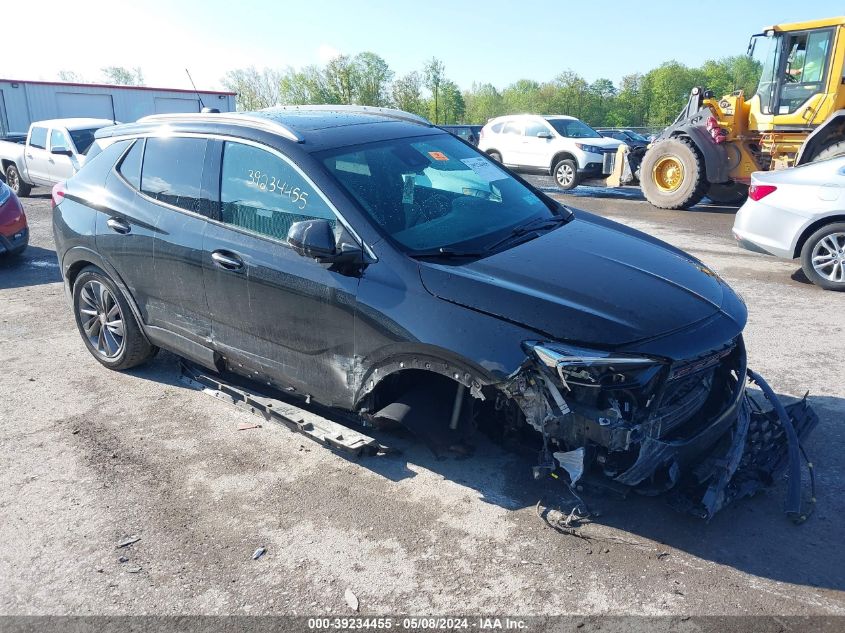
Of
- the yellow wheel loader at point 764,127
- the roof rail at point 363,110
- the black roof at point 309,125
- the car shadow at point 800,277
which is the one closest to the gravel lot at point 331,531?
the black roof at point 309,125

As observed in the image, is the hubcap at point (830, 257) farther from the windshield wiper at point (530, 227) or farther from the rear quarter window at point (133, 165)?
the rear quarter window at point (133, 165)

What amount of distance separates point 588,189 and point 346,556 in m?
16.1

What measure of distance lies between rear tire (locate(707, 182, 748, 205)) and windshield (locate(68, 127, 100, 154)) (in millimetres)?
12763

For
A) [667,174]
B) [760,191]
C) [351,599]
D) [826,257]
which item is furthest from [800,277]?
[351,599]

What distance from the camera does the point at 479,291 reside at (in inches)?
126

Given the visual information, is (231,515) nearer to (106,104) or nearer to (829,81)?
(829,81)

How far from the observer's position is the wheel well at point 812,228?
23.1 feet

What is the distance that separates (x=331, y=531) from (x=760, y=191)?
6270 millimetres

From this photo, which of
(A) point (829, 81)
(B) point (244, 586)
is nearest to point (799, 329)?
(B) point (244, 586)

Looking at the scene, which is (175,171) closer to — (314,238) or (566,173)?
(314,238)

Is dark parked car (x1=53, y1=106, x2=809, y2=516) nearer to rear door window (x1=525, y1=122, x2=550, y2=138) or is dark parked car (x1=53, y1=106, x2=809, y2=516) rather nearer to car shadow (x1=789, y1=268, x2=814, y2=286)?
car shadow (x1=789, y1=268, x2=814, y2=286)

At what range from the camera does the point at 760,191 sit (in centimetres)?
744

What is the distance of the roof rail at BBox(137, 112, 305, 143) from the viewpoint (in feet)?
13.0

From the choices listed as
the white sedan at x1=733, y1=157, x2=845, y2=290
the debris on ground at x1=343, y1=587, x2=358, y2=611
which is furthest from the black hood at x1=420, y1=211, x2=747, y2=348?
the white sedan at x1=733, y1=157, x2=845, y2=290
